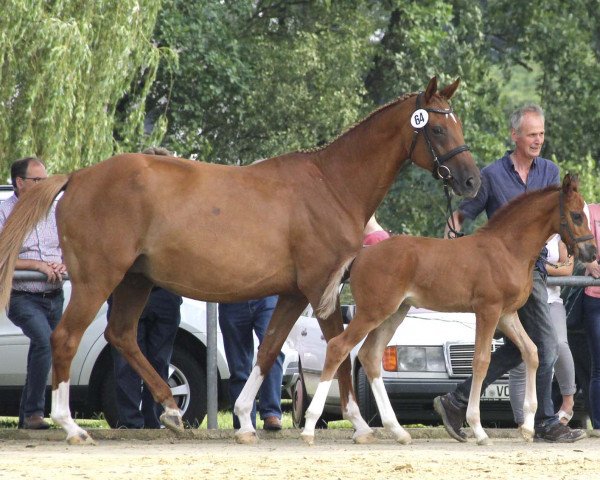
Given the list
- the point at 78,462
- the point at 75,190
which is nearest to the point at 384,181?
the point at 75,190

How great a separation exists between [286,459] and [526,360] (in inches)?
83.7

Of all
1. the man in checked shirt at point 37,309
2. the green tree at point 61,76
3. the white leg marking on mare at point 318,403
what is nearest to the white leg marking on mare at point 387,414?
the white leg marking on mare at point 318,403

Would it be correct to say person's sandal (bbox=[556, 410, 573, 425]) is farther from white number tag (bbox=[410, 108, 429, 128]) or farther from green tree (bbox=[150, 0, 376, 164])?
green tree (bbox=[150, 0, 376, 164])

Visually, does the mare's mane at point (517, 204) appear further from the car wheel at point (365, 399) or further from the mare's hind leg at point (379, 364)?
the car wheel at point (365, 399)

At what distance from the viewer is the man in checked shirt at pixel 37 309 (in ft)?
34.2

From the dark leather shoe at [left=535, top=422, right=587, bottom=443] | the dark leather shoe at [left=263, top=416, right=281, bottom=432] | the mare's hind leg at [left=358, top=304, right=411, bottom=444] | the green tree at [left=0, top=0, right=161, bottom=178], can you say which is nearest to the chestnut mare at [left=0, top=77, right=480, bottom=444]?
the mare's hind leg at [left=358, top=304, right=411, bottom=444]

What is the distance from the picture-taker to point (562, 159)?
33188 millimetres

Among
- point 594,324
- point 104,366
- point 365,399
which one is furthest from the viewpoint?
point 104,366

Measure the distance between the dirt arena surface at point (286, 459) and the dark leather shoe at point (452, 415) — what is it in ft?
0.30

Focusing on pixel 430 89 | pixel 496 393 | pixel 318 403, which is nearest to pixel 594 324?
pixel 496 393

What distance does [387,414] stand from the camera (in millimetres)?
9555

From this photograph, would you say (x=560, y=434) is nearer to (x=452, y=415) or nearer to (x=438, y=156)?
(x=452, y=415)

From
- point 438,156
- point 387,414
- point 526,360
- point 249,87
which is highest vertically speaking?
point 249,87

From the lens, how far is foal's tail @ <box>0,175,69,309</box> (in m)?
9.55
